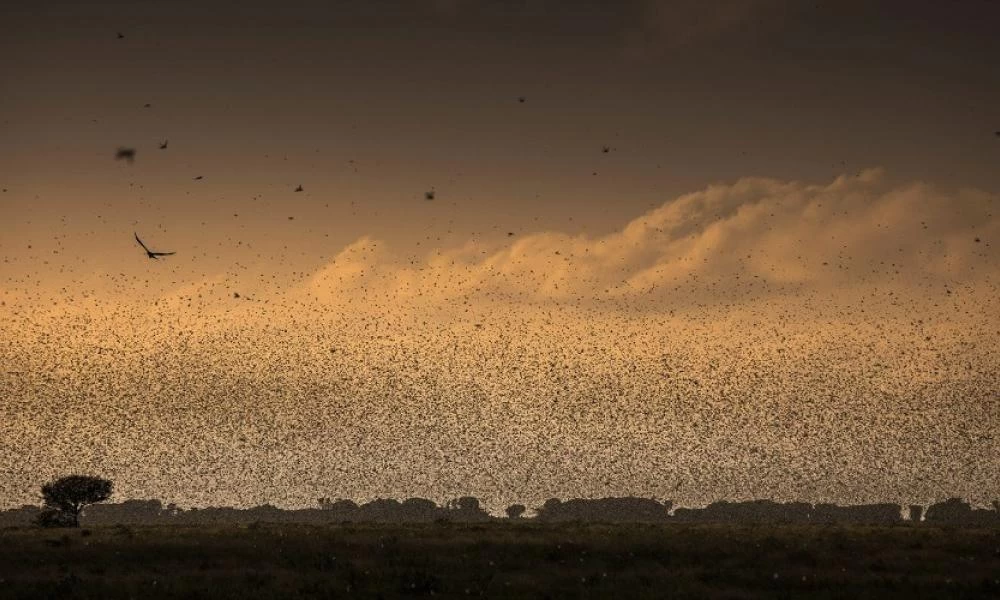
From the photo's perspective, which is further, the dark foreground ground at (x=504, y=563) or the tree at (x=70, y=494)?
the tree at (x=70, y=494)

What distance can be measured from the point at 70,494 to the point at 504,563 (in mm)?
40713

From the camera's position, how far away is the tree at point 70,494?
68.8m

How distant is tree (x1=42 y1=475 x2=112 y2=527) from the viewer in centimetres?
6881

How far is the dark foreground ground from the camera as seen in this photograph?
35.8m

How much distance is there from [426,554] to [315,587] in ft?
20.8

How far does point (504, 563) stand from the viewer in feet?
133

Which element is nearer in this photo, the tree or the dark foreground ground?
the dark foreground ground

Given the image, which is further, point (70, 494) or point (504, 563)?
point (70, 494)

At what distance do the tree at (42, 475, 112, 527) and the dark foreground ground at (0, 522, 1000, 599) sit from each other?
21.1m

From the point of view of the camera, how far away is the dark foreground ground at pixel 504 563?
117ft

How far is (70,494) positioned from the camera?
2721 inches

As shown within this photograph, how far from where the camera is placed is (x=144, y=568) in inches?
1578

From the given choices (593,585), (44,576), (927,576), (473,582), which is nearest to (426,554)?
(473,582)

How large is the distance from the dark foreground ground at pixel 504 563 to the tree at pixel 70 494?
21074 millimetres
